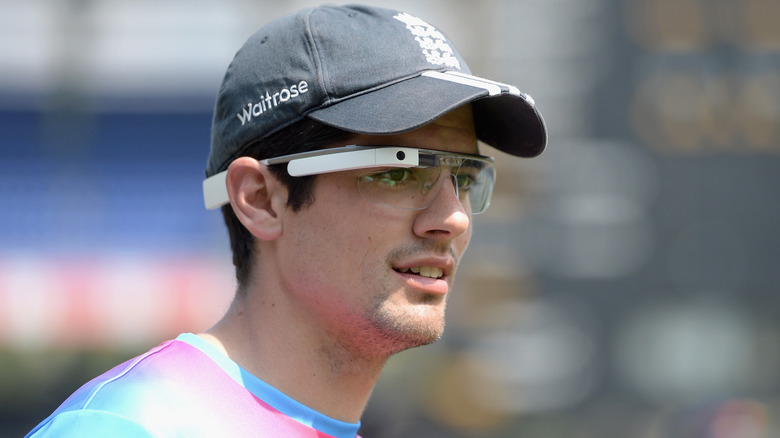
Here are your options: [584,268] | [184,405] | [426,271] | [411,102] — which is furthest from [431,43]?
[584,268]

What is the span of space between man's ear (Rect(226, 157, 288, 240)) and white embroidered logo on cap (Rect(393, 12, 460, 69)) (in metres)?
0.40

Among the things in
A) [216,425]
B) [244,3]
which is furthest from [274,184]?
[244,3]

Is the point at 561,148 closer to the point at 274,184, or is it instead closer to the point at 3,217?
the point at 3,217

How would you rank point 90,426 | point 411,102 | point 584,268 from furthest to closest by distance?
point 584,268 < point 411,102 < point 90,426

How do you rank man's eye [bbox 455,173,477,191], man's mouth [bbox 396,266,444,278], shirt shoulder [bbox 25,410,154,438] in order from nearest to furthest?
shirt shoulder [bbox 25,410,154,438]
man's mouth [bbox 396,266,444,278]
man's eye [bbox 455,173,477,191]

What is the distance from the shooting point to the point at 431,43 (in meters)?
1.85

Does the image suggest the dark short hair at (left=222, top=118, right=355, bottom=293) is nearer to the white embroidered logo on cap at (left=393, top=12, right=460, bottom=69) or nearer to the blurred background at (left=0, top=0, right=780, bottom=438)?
the white embroidered logo on cap at (left=393, top=12, right=460, bottom=69)

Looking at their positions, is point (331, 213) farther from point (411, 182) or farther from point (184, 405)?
point (184, 405)

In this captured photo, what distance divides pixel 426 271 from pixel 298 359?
0.99 feet

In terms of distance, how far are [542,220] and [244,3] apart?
4.14m

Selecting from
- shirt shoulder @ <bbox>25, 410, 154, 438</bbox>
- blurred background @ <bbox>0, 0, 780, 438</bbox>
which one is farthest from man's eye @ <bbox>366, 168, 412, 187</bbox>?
blurred background @ <bbox>0, 0, 780, 438</bbox>

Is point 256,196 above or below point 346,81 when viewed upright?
below

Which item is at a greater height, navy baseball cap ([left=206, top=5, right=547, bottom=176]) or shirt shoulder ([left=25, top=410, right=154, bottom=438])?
navy baseball cap ([left=206, top=5, right=547, bottom=176])

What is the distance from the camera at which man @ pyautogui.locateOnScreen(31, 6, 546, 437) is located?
171 centimetres
